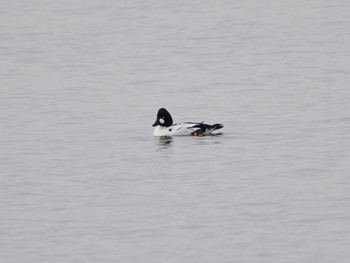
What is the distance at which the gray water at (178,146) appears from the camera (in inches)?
681

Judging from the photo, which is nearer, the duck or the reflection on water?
the reflection on water

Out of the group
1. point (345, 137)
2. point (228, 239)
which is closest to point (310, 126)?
point (345, 137)

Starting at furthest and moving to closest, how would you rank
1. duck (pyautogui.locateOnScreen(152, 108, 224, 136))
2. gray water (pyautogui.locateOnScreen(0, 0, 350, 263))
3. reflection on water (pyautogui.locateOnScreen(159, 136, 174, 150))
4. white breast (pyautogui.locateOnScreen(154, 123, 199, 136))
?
1. white breast (pyautogui.locateOnScreen(154, 123, 199, 136))
2. duck (pyautogui.locateOnScreen(152, 108, 224, 136))
3. reflection on water (pyautogui.locateOnScreen(159, 136, 174, 150))
4. gray water (pyautogui.locateOnScreen(0, 0, 350, 263))

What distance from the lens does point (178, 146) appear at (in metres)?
25.2

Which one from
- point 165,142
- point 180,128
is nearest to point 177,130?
point 180,128

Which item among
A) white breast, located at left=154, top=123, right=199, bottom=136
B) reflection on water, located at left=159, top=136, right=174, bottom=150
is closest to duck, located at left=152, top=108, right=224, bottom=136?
white breast, located at left=154, top=123, right=199, bottom=136

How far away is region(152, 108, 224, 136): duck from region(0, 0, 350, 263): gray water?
211mm

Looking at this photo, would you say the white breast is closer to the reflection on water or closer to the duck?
the duck

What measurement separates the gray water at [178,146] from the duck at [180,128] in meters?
0.21

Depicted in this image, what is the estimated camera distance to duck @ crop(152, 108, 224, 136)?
2586 cm

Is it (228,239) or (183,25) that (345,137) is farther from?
(183,25)

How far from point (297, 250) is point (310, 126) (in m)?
10.6

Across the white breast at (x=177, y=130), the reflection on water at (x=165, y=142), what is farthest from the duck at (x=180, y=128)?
the reflection on water at (x=165, y=142)

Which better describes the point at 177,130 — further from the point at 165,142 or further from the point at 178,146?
the point at 178,146
